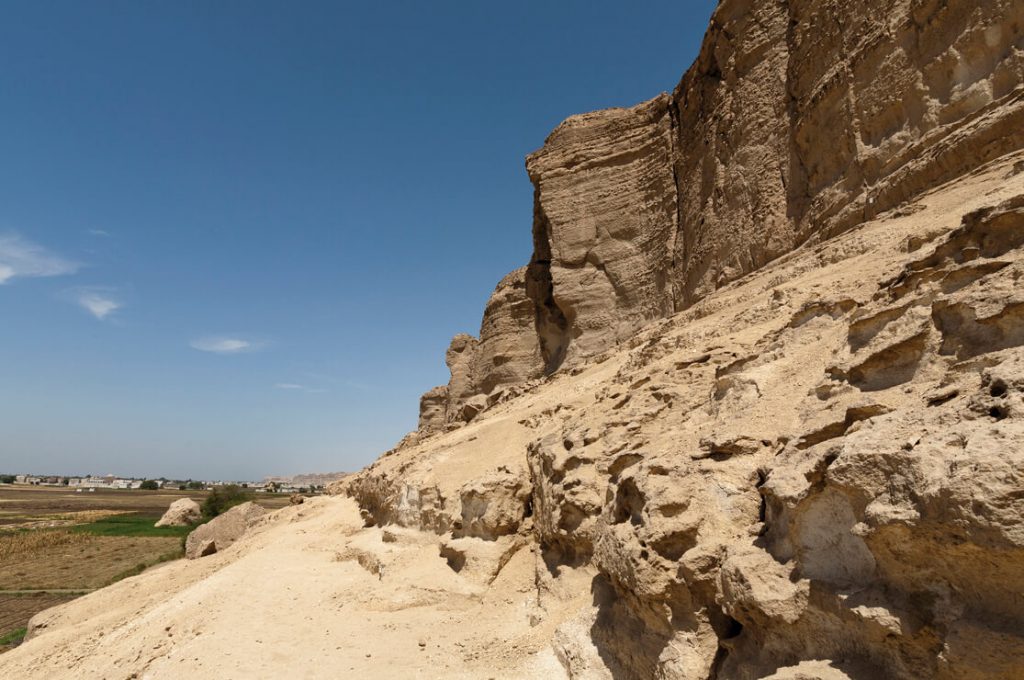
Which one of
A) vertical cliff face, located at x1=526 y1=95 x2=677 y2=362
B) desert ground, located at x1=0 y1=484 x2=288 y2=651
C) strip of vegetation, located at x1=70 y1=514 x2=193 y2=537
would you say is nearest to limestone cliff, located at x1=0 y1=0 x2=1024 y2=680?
vertical cliff face, located at x1=526 y1=95 x2=677 y2=362

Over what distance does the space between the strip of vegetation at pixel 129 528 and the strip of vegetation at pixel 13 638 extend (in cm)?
2025

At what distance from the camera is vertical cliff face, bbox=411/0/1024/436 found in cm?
917

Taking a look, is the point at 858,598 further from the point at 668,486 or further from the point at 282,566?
the point at 282,566

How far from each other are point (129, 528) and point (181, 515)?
3173 mm

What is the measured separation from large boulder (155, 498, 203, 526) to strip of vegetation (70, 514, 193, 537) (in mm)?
771

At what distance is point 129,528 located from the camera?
39562 mm

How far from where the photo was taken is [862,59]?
11.2 m

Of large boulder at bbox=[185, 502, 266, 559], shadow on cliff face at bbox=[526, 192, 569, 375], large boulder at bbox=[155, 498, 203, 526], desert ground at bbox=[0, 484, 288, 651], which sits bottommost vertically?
desert ground at bbox=[0, 484, 288, 651]

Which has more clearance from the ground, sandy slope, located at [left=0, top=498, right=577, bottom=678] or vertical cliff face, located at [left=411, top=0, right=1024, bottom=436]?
vertical cliff face, located at [left=411, top=0, right=1024, bottom=436]

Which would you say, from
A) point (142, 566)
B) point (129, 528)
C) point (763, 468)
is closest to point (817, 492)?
point (763, 468)

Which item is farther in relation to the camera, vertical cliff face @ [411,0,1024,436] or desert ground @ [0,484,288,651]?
desert ground @ [0,484,288,651]

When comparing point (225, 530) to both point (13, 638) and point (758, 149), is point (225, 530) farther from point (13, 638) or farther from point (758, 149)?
point (758, 149)

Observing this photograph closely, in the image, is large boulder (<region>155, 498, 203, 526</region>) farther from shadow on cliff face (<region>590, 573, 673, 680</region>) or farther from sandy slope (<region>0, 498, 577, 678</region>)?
shadow on cliff face (<region>590, 573, 673, 680</region>)

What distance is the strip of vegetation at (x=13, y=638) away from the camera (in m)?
13.9
